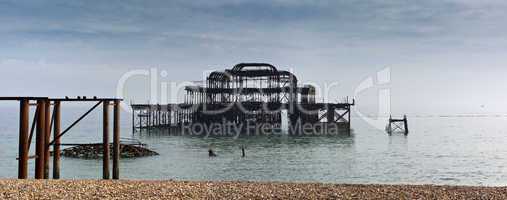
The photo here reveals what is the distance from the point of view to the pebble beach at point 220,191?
37.6 ft

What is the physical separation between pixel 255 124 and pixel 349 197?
2392 inches

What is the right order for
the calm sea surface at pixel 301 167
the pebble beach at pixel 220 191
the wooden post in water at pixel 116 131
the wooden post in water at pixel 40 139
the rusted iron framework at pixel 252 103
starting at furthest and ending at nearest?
1. the rusted iron framework at pixel 252 103
2. the calm sea surface at pixel 301 167
3. the wooden post in water at pixel 116 131
4. the wooden post in water at pixel 40 139
5. the pebble beach at pixel 220 191

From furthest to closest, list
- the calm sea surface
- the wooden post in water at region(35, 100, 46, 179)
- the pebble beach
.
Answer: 1. the calm sea surface
2. the wooden post in water at region(35, 100, 46, 179)
3. the pebble beach

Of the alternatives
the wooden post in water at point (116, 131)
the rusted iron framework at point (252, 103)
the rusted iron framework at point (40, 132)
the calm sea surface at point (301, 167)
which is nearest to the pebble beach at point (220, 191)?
the rusted iron framework at point (40, 132)

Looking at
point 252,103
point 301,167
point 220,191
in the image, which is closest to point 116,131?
point 220,191

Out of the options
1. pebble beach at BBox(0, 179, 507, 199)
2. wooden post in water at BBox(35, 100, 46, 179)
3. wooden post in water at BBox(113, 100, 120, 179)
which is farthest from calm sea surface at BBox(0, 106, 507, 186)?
pebble beach at BBox(0, 179, 507, 199)

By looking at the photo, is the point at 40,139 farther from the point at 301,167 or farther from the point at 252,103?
the point at 252,103

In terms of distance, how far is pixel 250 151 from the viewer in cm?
4469

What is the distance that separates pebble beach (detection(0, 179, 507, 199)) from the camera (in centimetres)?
1145

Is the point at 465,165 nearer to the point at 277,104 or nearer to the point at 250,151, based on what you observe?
the point at 250,151

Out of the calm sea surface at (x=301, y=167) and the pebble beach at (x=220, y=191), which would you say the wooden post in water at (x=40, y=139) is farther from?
the calm sea surface at (x=301, y=167)

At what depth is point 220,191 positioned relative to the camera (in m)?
12.4

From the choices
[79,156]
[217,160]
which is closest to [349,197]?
[217,160]

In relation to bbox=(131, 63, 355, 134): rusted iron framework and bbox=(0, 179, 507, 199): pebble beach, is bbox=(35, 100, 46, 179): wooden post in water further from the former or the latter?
bbox=(131, 63, 355, 134): rusted iron framework
